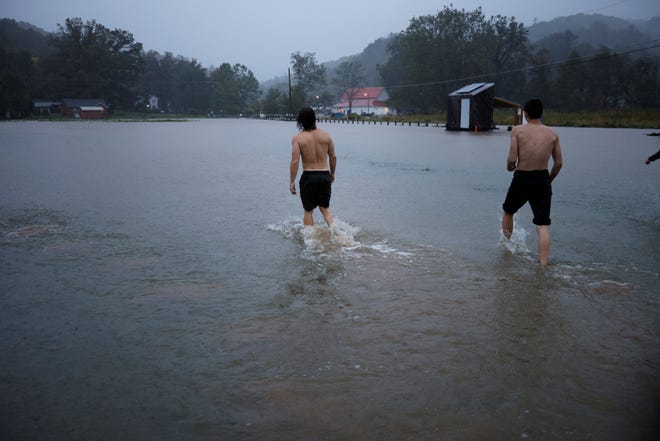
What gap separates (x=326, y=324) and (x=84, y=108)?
353ft

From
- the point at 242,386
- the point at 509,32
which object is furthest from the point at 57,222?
the point at 509,32

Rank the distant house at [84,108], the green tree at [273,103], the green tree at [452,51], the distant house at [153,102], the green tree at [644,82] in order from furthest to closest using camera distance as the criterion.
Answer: the distant house at [153,102], the green tree at [273,103], the distant house at [84,108], the green tree at [452,51], the green tree at [644,82]

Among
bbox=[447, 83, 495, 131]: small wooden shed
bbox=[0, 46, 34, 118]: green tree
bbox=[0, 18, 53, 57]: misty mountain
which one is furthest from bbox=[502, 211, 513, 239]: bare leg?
bbox=[0, 18, 53, 57]: misty mountain

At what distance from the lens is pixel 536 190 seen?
5.76 m

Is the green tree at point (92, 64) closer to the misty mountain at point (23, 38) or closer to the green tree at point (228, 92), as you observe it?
the green tree at point (228, 92)

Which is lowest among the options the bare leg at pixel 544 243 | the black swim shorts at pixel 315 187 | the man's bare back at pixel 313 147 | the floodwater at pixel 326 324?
the floodwater at pixel 326 324

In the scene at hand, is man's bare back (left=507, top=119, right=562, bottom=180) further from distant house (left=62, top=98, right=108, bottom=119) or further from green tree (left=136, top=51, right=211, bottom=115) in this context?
green tree (left=136, top=51, right=211, bottom=115)

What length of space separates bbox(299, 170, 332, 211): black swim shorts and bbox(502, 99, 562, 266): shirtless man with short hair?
2.30 m

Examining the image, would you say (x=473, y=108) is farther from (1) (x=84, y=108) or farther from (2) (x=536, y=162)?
(1) (x=84, y=108)

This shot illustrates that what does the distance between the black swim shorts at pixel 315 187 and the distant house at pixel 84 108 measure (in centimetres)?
10421

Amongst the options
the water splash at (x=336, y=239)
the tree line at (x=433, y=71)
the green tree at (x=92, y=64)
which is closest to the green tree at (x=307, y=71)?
the tree line at (x=433, y=71)

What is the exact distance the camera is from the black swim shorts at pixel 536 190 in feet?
18.7

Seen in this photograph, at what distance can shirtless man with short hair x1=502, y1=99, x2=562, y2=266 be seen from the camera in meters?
5.68

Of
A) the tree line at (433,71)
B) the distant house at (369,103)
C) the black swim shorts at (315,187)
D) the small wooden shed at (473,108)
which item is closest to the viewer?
the black swim shorts at (315,187)
